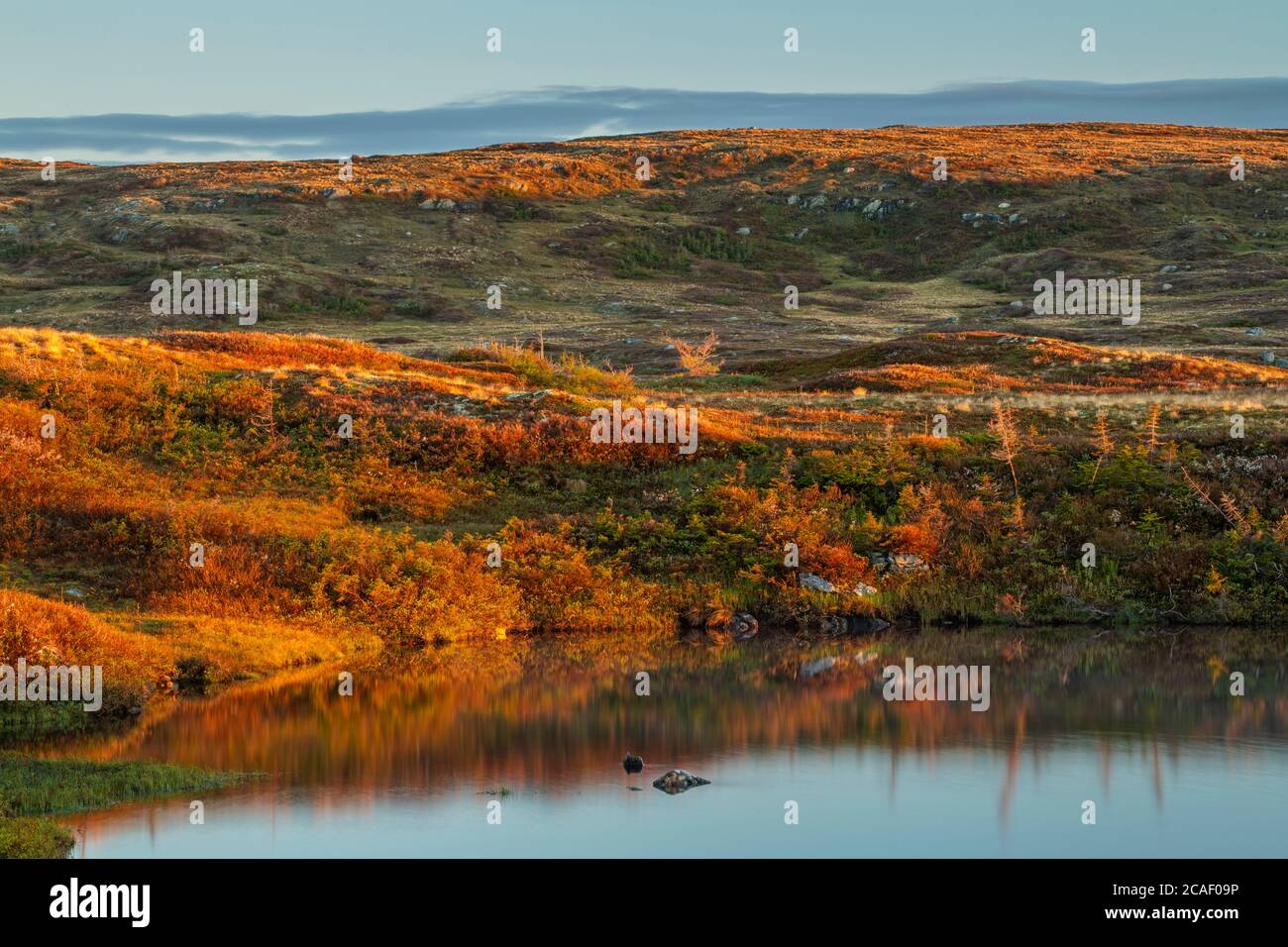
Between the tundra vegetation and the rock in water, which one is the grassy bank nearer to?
the tundra vegetation

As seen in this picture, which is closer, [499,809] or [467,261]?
[499,809]

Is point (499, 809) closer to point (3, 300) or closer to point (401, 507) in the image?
point (401, 507)

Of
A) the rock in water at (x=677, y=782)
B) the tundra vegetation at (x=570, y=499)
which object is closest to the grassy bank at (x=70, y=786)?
the tundra vegetation at (x=570, y=499)

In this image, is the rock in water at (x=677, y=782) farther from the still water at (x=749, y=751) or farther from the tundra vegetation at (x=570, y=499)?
the tundra vegetation at (x=570, y=499)

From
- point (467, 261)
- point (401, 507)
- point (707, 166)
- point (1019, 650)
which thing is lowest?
point (1019, 650)

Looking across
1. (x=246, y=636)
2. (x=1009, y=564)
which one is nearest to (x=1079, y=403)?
(x=1009, y=564)

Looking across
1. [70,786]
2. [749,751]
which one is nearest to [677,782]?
[749,751]
